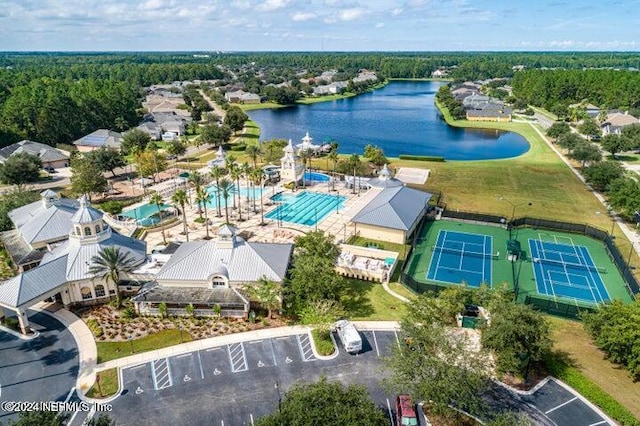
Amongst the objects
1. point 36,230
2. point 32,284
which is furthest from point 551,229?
point 36,230

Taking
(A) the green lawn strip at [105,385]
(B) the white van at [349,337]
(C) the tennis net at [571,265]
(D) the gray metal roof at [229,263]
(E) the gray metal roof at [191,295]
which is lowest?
(C) the tennis net at [571,265]

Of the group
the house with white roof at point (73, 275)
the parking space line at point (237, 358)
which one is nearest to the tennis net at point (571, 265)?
the parking space line at point (237, 358)

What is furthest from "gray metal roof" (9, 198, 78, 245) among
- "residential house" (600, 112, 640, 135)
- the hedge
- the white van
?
"residential house" (600, 112, 640, 135)

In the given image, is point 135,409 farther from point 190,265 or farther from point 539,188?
point 539,188

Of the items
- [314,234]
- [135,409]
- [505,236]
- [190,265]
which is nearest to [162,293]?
[190,265]

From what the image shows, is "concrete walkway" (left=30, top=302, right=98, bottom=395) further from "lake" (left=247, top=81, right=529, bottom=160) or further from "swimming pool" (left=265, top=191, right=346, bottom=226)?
"lake" (left=247, top=81, right=529, bottom=160)

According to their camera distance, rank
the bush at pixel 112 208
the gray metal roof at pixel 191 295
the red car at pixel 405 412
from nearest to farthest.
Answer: the red car at pixel 405 412
the gray metal roof at pixel 191 295
the bush at pixel 112 208

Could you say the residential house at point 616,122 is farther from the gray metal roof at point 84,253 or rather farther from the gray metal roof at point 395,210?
the gray metal roof at point 84,253

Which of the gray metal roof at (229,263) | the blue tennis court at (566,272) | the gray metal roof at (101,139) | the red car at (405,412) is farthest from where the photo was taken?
the gray metal roof at (101,139)

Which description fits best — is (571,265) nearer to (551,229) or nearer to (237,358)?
(551,229)
